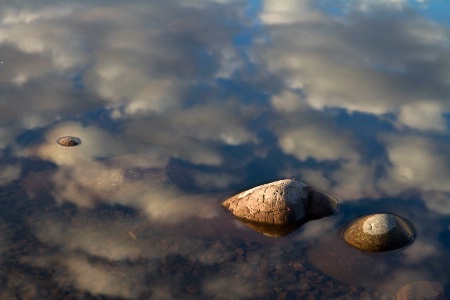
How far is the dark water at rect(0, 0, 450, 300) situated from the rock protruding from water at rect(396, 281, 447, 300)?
0.12 metres

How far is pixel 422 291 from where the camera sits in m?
8.09

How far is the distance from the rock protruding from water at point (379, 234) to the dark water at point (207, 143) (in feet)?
0.53

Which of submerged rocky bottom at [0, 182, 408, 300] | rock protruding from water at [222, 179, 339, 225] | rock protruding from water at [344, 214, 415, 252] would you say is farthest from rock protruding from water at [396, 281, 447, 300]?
rock protruding from water at [222, 179, 339, 225]

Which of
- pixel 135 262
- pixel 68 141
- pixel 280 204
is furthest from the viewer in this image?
pixel 68 141

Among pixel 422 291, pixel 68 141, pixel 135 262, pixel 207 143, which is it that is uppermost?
pixel 68 141

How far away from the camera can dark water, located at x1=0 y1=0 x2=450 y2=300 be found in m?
8.28

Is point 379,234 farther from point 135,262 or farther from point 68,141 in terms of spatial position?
point 68,141

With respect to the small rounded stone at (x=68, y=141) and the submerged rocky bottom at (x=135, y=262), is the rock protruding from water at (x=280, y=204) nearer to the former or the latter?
the submerged rocky bottom at (x=135, y=262)

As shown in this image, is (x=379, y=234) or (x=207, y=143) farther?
(x=207, y=143)

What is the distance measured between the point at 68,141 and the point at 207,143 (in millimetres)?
2709

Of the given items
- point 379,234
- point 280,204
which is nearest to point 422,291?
point 379,234

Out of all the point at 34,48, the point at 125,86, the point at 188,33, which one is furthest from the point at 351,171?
the point at 34,48

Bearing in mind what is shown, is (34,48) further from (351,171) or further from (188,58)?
(351,171)

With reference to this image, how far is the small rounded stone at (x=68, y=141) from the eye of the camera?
1084cm
